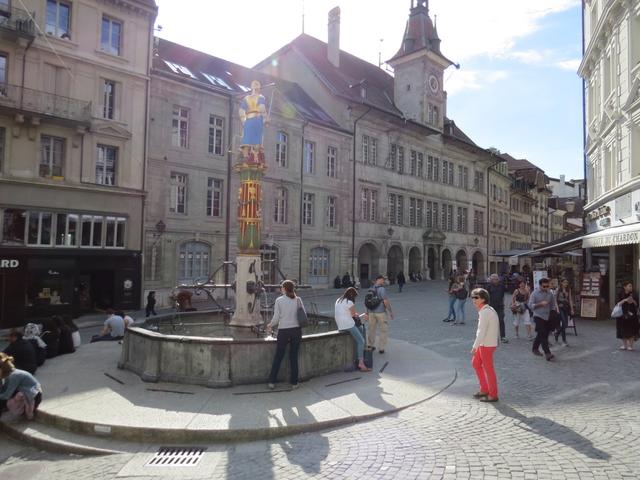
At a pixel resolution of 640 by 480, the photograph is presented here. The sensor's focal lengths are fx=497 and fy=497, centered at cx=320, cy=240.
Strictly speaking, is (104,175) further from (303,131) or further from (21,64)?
(303,131)

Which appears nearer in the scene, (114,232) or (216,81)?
(114,232)

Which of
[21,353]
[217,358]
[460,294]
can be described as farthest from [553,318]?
[21,353]

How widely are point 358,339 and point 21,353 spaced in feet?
19.0

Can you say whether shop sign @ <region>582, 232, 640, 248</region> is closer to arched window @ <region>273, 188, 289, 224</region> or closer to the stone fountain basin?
the stone fountain basin

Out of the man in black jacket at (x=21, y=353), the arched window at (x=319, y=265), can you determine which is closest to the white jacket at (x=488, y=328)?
the man in black jacket at (x=21, y=353)

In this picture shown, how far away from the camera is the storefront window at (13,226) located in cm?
1920

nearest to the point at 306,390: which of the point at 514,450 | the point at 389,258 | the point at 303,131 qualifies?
the point at 514,450

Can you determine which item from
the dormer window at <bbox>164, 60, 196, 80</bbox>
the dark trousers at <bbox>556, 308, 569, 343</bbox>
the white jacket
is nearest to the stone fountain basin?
the white jacket

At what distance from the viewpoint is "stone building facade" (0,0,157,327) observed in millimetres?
19422

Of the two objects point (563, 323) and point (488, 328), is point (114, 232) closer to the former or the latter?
point (563, 323)

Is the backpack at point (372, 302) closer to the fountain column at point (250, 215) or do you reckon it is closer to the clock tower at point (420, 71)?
the fountain column at point (250, 215)

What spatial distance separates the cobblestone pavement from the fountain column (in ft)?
15.4

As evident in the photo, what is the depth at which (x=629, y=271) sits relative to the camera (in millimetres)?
19422

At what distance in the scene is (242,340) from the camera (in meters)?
8.05
